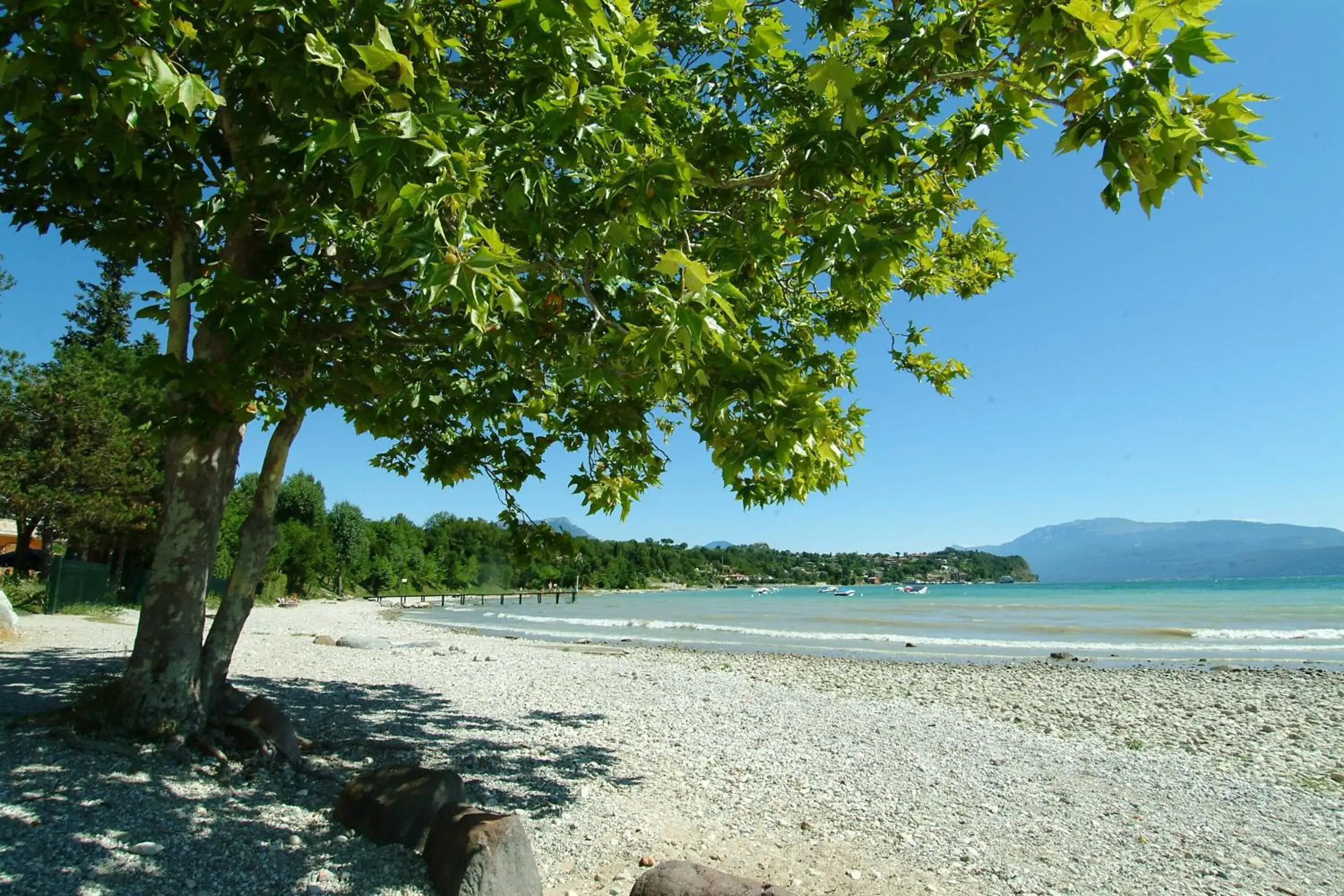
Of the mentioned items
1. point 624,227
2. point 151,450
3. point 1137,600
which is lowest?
point 1137,600

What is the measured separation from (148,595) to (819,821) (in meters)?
5.46

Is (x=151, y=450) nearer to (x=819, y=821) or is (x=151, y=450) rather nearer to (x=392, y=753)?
(x=392, y=753)

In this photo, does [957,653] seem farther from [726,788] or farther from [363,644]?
[726,788]

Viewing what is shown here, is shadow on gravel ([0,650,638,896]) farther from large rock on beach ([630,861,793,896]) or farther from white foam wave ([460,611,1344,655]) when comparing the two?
white foam wave ([460,611,1344,655])

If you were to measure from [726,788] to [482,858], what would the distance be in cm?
352

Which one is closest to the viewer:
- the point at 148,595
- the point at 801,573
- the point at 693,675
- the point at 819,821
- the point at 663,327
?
the point at 663,327

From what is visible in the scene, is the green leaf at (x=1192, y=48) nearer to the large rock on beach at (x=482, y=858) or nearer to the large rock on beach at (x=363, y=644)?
the large rock on beach at (x=482, y=858)

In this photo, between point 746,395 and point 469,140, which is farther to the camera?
point 746,395

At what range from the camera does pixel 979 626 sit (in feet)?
127

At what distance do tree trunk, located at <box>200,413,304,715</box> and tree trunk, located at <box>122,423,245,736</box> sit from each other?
29 centimetres

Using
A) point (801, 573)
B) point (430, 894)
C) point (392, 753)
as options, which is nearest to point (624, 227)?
point (430, 894)

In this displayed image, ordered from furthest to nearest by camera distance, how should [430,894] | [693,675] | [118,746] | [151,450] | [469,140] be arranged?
[151,450] → [693,675] → [118,746] → [430,894] → [469,140]

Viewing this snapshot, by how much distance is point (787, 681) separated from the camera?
16531 mm

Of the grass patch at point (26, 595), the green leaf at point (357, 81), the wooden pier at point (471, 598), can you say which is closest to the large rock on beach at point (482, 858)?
the green leaf at point (357, 81)
